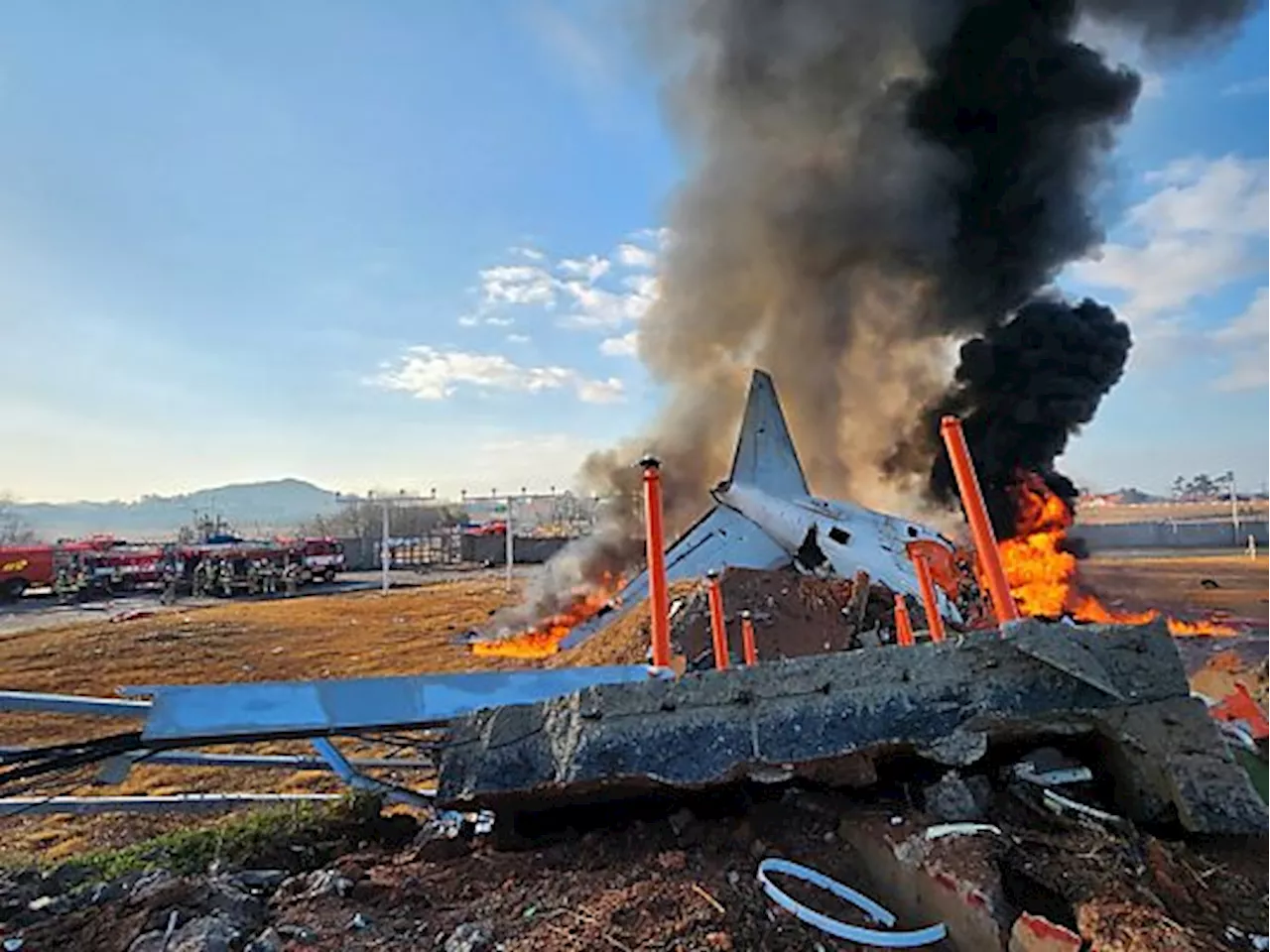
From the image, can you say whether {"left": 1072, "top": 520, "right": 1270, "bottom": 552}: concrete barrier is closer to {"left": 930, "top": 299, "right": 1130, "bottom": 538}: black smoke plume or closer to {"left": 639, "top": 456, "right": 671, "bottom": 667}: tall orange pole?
{"left": 930, "top": 299, "right": 1130, "bottom": 538}: black smoke plume

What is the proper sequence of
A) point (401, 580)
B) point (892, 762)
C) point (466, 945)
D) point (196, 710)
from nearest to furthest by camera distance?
point (466, 945), point (892, 762), point (196, 710), point (401, 580)

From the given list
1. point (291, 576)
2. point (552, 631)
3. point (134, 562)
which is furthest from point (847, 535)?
point (134, 562)

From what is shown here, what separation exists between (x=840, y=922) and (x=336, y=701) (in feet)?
7.62

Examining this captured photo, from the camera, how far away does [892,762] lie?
3195mm

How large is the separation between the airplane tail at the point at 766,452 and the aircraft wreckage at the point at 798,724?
12.6 metres

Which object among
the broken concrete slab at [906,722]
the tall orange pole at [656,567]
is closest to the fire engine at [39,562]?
the tall orange pole at [656,567]

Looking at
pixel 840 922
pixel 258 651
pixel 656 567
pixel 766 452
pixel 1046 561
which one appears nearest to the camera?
pixel 840 922

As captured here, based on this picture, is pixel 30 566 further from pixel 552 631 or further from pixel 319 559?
pixel 552 631

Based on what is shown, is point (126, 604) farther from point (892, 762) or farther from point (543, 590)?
point (892, 762)

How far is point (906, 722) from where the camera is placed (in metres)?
2.99

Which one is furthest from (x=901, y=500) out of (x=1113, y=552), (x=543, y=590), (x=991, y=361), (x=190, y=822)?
(x=1113, y=552)

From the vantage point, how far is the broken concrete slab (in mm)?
2893

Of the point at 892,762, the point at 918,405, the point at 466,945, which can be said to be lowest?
the point at 466,945

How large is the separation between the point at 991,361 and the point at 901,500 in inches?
172
